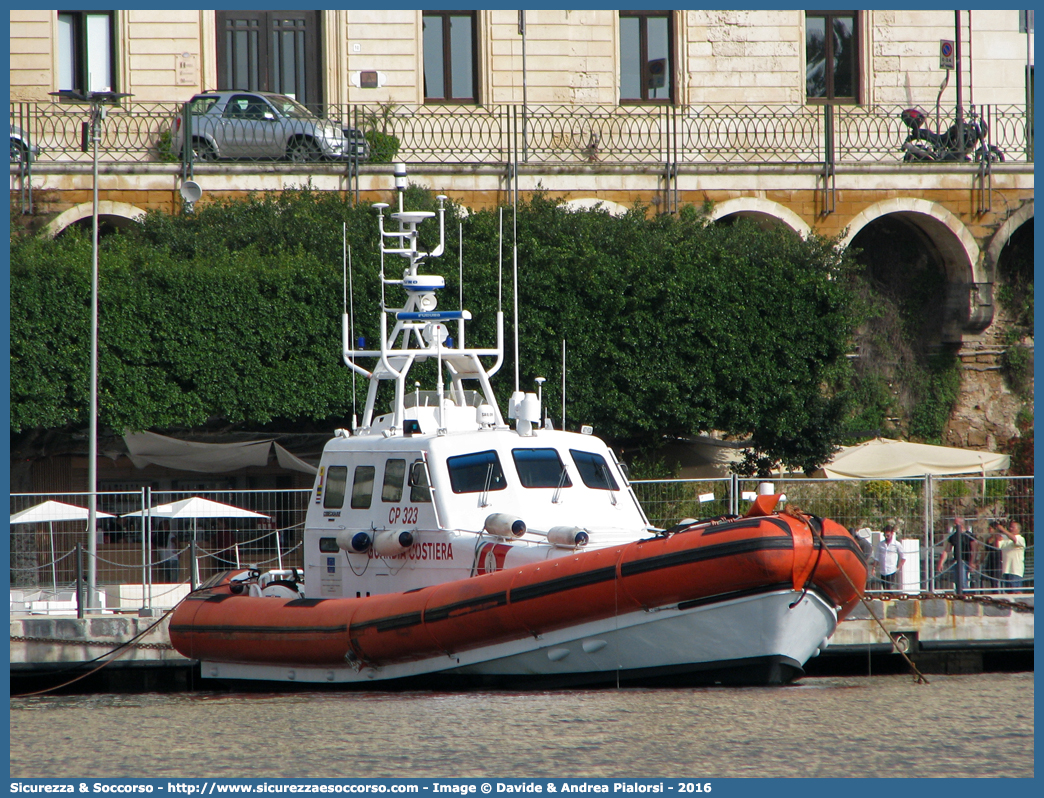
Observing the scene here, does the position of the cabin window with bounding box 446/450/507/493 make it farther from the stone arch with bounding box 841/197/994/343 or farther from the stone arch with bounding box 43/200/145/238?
the stone arch with bounding box 841/197/994/343

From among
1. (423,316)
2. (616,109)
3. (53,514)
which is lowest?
(53,514)

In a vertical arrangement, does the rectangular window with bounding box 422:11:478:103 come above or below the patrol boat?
above

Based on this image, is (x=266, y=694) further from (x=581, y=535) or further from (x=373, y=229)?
(x=373, y=229)

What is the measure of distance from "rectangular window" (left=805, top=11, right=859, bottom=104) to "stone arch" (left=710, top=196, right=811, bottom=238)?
12.7 feet

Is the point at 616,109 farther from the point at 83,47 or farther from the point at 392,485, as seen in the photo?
the point at 392,485

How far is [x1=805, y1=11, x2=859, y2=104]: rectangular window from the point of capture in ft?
79.4

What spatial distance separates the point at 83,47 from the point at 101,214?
4253 millimetres

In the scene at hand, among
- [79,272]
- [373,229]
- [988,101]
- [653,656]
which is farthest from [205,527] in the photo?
[988,101]

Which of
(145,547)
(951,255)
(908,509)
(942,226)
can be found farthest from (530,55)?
(145,547)

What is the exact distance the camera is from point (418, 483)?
1060 cm

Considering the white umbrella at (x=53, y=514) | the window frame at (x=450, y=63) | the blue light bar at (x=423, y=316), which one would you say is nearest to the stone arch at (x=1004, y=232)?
the window frame at (x=450, y=63)

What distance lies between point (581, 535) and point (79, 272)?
898 centimetres

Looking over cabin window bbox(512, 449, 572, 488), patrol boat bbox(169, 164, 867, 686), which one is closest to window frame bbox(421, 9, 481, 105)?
patrol boat bbox(169, 164, 867, 686)

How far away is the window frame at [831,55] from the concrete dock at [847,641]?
14.2 meters
